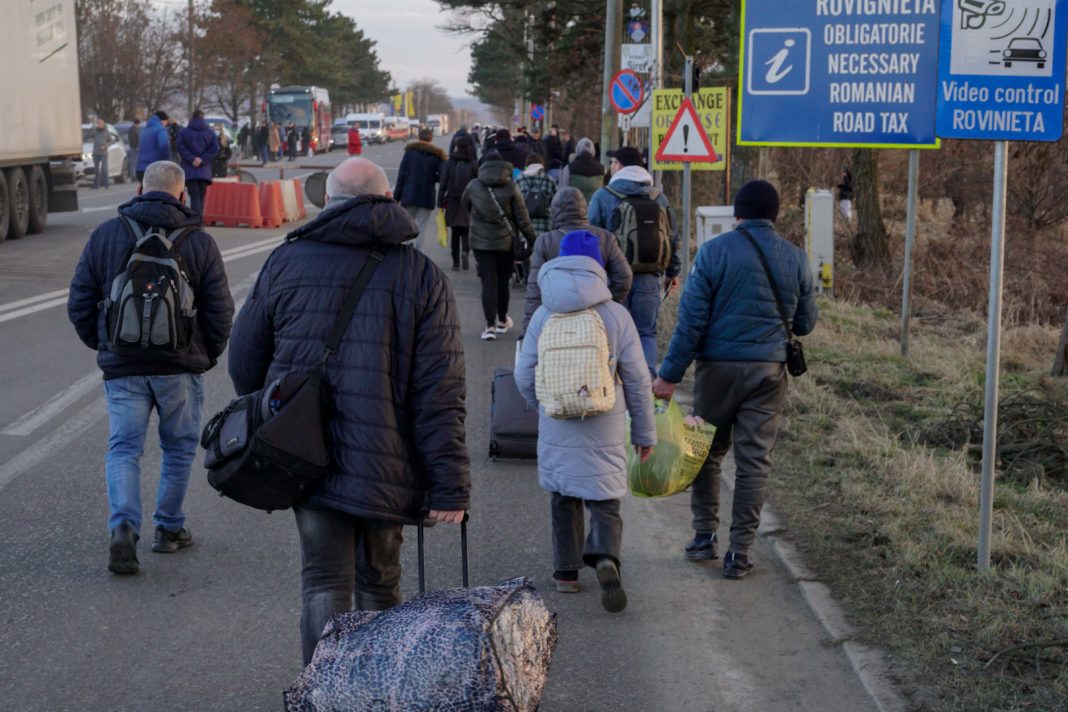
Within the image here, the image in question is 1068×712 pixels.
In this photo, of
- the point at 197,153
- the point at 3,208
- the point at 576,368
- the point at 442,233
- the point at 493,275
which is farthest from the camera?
the point at 197,153

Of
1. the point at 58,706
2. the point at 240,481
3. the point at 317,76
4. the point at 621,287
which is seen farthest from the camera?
the point at 317,76

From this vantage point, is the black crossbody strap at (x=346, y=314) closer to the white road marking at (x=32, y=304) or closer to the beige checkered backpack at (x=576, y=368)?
the beige checkered backpack at (x=576, y=368)

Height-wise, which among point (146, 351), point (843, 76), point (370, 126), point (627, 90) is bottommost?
point (146, 351)

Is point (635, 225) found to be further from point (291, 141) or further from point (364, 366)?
point (291, 141)

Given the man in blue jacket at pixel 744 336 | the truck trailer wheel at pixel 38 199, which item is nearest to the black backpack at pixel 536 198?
the man in blue jacket at pixel 744 336

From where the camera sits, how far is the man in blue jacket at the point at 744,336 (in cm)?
612

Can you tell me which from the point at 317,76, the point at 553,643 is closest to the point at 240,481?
the point at 553,643

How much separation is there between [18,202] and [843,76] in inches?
648

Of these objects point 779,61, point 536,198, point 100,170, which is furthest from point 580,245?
point 100,170

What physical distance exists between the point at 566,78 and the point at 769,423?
113 feet

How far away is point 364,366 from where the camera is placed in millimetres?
3969

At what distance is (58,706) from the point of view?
4.66 m

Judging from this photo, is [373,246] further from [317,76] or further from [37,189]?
[317,76]

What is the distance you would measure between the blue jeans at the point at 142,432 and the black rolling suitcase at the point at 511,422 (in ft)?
8.24
